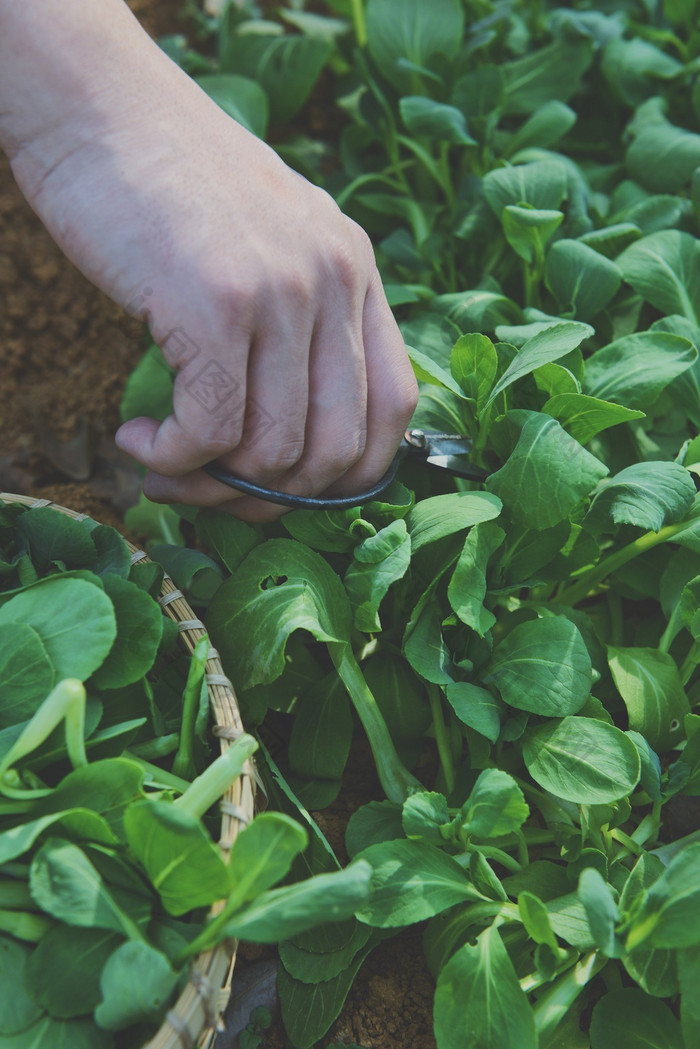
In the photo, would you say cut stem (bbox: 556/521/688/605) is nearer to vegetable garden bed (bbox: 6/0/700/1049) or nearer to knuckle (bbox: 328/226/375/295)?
vegetable garden bed (bbox: 6/0/700/1049)

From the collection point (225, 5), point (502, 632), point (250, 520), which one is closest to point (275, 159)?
point (250, 520)

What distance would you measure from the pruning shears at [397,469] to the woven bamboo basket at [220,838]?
0.14 m

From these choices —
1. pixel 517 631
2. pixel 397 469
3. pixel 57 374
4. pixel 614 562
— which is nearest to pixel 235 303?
pixel 397 469

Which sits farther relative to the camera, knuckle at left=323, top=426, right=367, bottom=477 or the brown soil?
the brown soil

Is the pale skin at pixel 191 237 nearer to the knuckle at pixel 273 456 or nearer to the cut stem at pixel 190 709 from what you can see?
the knuckle at pixel 273 456

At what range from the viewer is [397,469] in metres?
1.06

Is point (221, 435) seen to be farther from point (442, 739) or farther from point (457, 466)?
point (442, 739)

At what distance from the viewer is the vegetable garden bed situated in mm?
858

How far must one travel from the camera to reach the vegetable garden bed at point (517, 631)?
0.86 metres

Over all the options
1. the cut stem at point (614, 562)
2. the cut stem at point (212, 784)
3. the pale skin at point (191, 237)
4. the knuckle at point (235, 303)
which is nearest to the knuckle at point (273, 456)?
the pale skin at point (191, 237)

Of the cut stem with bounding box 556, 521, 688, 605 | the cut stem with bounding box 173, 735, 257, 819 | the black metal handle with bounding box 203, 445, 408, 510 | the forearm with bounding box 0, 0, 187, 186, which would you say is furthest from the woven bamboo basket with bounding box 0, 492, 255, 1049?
the cut stem with bounding box 556, 521, 688, 605

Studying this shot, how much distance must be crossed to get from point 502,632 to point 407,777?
206 millimetres

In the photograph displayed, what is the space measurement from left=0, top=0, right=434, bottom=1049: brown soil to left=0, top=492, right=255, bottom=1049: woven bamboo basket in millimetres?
451

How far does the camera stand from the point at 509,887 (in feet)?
3.10
